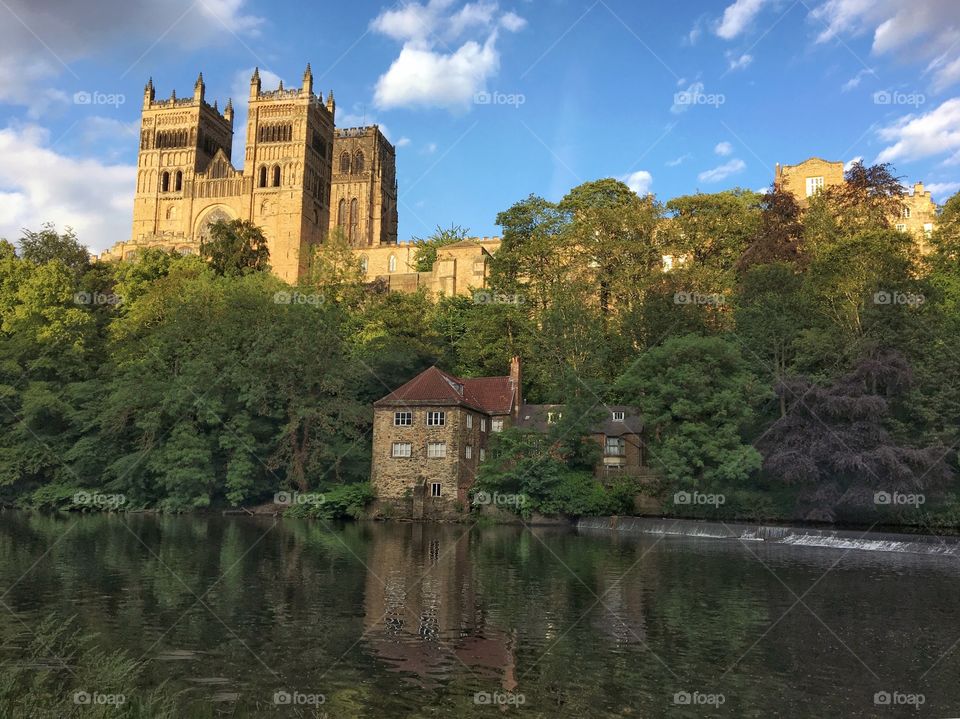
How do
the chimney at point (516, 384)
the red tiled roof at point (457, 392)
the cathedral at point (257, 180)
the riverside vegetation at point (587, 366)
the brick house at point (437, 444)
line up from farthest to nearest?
the cathedral at point (257, 180) → the chimney at point (516, 384) → the red tiled roof at point (457, 392) → the brick house at point (437, 444) → the riverside vegetation at point (587, 366)

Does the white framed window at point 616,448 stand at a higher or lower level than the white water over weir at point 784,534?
higher

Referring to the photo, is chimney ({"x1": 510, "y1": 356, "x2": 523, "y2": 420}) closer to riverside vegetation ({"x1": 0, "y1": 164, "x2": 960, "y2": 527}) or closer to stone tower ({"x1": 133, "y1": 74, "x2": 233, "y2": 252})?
riverside vegetation ({"x1": 0, "y1": 164, "x2": 960, "y2": 527})

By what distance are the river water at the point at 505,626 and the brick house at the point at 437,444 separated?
55.1 ft

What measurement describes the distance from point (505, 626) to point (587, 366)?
3808 cm

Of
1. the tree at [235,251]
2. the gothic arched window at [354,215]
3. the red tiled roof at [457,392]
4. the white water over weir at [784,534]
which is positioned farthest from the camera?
the gothic arched window at [354,215]

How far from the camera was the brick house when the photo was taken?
2026 inches

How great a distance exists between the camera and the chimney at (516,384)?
58188mm

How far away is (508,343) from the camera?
219 ft

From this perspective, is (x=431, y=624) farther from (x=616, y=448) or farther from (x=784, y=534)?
(x=616, y=448)

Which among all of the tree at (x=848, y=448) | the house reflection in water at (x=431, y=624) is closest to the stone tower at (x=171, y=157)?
the tree at (x=848, y=448)

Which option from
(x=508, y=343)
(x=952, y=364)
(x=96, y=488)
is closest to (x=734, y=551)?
(x=952, y=364)

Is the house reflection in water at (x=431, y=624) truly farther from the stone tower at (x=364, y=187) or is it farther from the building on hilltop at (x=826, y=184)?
the stone tower at (x=364, y=187)

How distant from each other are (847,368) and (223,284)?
46.5m

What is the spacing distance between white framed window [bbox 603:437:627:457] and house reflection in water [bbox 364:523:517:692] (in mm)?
23500
